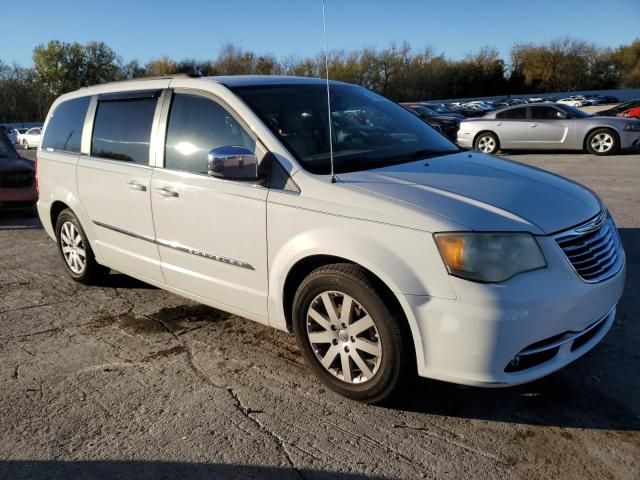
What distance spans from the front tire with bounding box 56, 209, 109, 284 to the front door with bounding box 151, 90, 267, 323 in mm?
1434

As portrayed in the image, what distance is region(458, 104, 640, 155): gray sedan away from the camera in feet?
49.2

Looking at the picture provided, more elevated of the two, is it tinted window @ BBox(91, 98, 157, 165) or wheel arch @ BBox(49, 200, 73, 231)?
tinted window @ BBox(91, 98, 157, 165)

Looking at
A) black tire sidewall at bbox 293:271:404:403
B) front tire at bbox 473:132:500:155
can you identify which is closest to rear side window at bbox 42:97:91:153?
black tire sidewall at bbox 293:271:404:403

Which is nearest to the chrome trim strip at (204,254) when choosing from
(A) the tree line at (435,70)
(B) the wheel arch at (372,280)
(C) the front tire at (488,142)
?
(B) the wheel arch at (372,280)

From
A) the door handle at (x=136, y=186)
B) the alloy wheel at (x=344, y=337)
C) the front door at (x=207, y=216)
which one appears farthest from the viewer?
the door handle at (x=136, y=186)

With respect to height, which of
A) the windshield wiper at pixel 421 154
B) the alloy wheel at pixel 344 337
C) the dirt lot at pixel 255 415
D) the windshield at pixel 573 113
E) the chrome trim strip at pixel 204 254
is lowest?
the dirt lot at pixel 255 415

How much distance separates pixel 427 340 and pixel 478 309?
308 mm

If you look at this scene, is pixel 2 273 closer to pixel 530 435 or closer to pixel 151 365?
pixel 151 365

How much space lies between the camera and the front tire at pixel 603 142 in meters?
14.9

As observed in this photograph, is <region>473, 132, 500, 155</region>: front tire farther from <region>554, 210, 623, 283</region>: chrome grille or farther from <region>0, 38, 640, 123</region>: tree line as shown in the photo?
<region>0, 38, 640, 123</region>: tree line

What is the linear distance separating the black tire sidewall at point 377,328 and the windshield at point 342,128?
2.28ft

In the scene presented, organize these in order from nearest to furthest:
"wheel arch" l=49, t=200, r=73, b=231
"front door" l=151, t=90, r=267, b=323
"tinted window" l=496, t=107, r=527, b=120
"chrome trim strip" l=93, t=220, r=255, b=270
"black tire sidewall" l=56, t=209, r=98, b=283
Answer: "front door" l=151, t=90, r=267, b=323
"chrome trim strip" l=93, t=220, r=255, b=270
"black tire sidewall" l=56, t=209, r=98, b=283
"wheel arch" l=49, t=200, r=73, b=231
"tinted window" l=496, t=107, r=527, b=120

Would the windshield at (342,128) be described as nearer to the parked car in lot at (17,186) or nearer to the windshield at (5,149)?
the parked car in lot at (17,186)

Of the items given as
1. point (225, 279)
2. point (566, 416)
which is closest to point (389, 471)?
point (566, 416)
